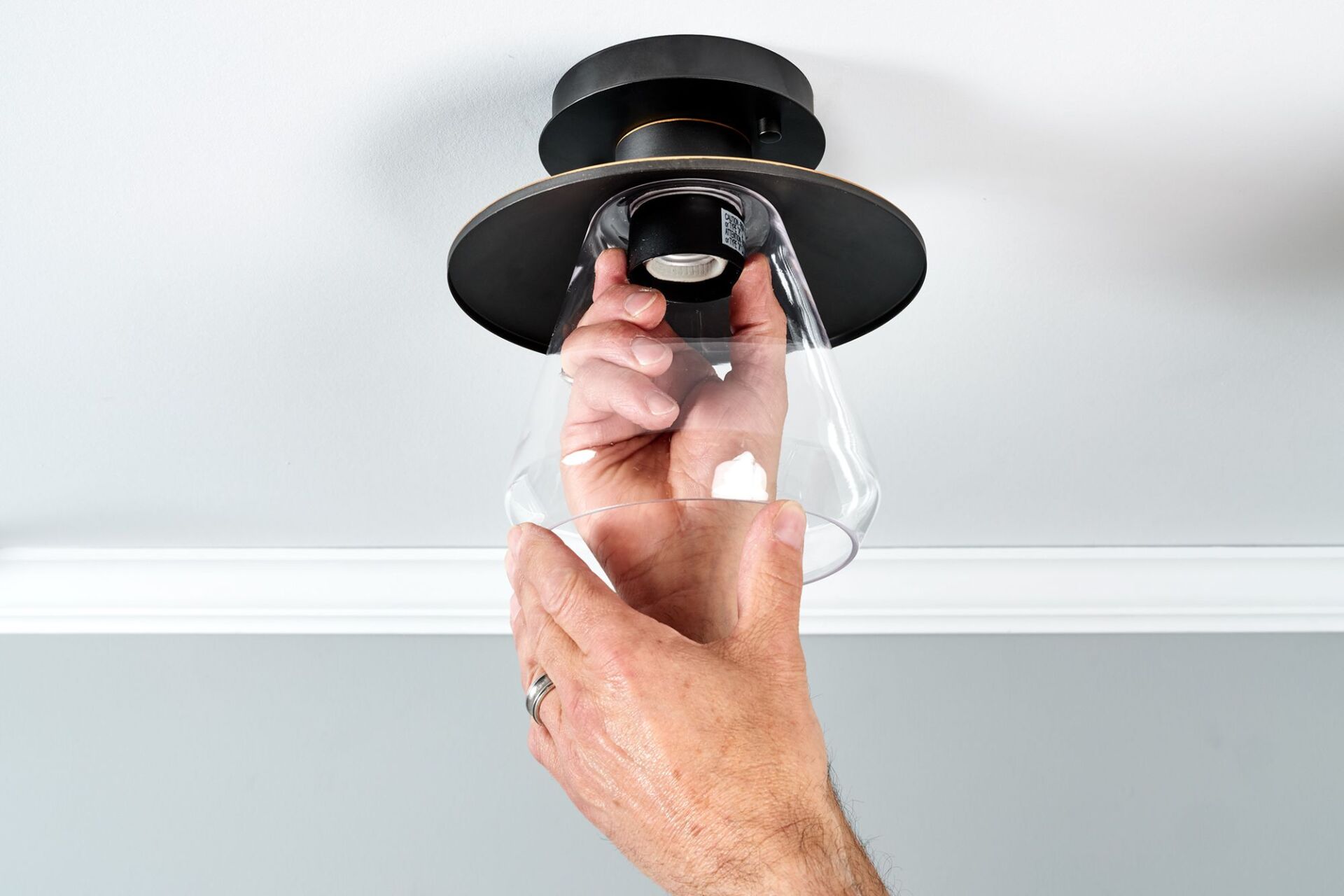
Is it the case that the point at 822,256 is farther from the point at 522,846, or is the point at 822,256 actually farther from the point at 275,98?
the point at 522,846

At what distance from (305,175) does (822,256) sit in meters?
0.28

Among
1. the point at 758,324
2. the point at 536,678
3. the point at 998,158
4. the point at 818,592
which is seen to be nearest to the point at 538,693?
the point at 536,678

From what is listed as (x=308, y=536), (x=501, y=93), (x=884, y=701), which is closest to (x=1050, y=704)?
(x=884, y=701)

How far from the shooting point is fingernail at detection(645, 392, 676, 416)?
0.47 meters

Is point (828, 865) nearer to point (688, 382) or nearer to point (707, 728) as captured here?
point (707, 728)

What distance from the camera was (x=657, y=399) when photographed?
1.54 ft

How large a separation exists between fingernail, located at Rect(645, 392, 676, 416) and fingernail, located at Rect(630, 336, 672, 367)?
0.6 inches

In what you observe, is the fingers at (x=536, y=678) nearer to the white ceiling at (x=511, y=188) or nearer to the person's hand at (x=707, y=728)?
the person's hand at (x=707, y=728)

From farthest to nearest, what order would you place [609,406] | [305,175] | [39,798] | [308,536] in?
[39,798], [308,536], [305,175], [609,406]

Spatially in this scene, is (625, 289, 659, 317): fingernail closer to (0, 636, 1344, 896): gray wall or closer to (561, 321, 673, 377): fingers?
(561, 321, 673, 377): fingers

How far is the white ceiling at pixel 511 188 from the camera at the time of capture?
50cm

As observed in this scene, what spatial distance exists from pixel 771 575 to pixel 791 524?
0.09 ft

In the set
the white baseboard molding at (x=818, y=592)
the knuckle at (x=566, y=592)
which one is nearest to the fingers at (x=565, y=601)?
the knuckle at (x=566, y=592)

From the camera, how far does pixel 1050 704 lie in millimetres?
1464
